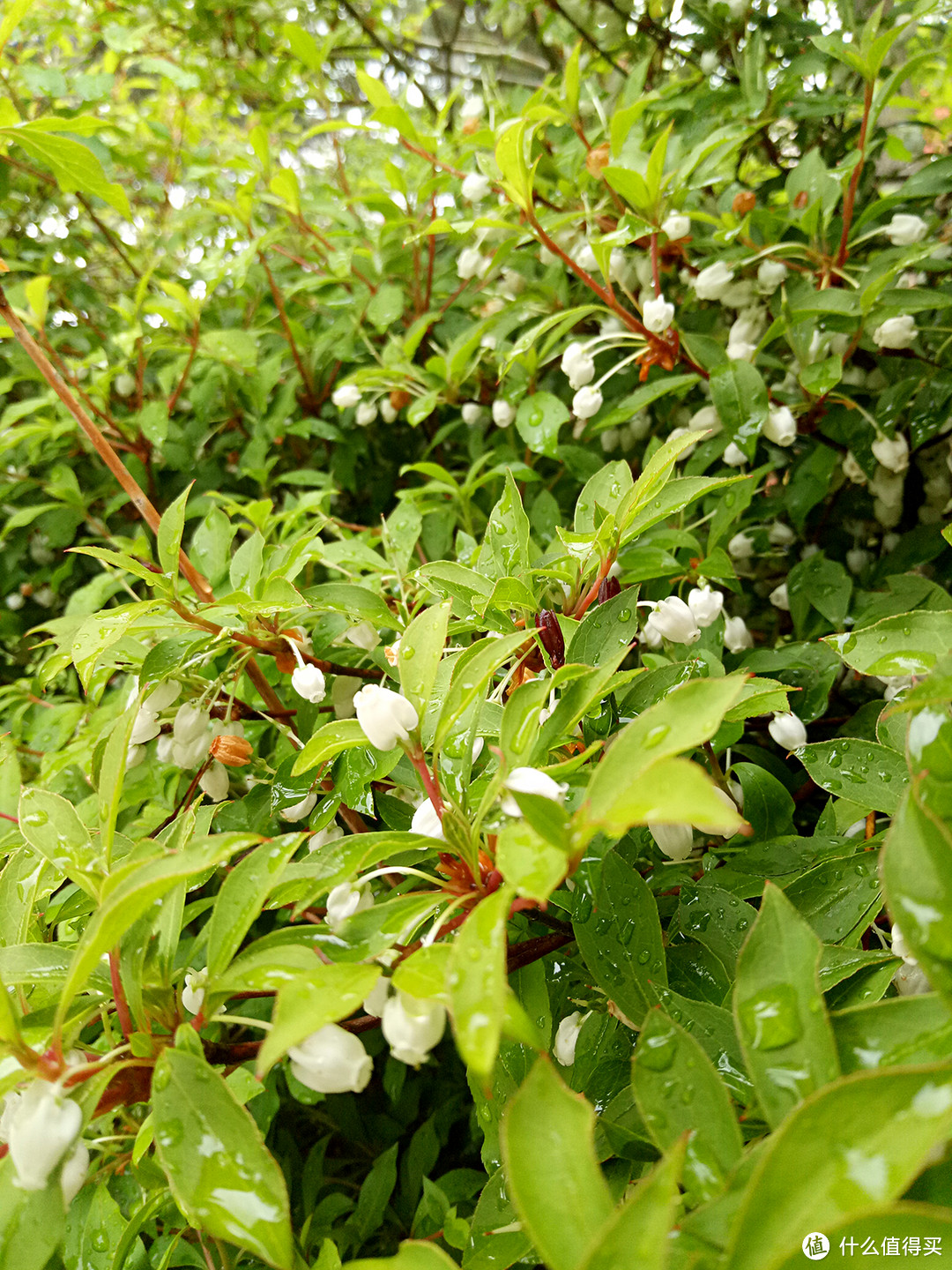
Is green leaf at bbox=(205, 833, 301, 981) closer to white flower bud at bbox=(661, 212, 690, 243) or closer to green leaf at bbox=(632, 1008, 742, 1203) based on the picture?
→ green leaf at bbox=(632, 1008, 742, 1203)

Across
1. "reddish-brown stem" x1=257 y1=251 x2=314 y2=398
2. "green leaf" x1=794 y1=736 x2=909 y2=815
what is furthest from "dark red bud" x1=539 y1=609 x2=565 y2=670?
"reddish-brown stem" x1=257 y1=251 x2=314 y2=398

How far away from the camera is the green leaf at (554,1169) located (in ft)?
1.24

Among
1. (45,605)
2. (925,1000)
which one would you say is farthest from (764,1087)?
(45,605)

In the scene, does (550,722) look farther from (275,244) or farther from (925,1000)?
(275,244)

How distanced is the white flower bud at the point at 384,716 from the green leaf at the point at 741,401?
29.5 inches

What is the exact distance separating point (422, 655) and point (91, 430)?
1.68ft

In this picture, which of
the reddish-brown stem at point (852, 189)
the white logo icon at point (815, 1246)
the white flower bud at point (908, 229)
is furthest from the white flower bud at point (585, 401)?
the white logo icon at point (815, 1246)

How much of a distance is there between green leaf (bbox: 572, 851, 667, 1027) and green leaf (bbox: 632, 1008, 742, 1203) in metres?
0.12

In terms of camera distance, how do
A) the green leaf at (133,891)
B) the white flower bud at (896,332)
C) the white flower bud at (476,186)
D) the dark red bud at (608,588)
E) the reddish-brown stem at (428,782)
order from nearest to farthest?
1. the green leaf at (133,891)
2. the reddish-brown stem at (428,782)
3. the dark red bud at (608,588)
4. the white flower bud at (896,332)
5. the white flower bud at (476,186)

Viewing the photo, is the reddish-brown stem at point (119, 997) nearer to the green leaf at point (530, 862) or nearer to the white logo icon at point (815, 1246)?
the green leaf at point (530, 862)

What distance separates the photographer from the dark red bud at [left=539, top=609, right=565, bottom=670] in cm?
72

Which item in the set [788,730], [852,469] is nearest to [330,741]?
[788,730]

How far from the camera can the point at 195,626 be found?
0.80 m

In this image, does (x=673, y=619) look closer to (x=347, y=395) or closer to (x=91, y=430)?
(x=91, y=430)
